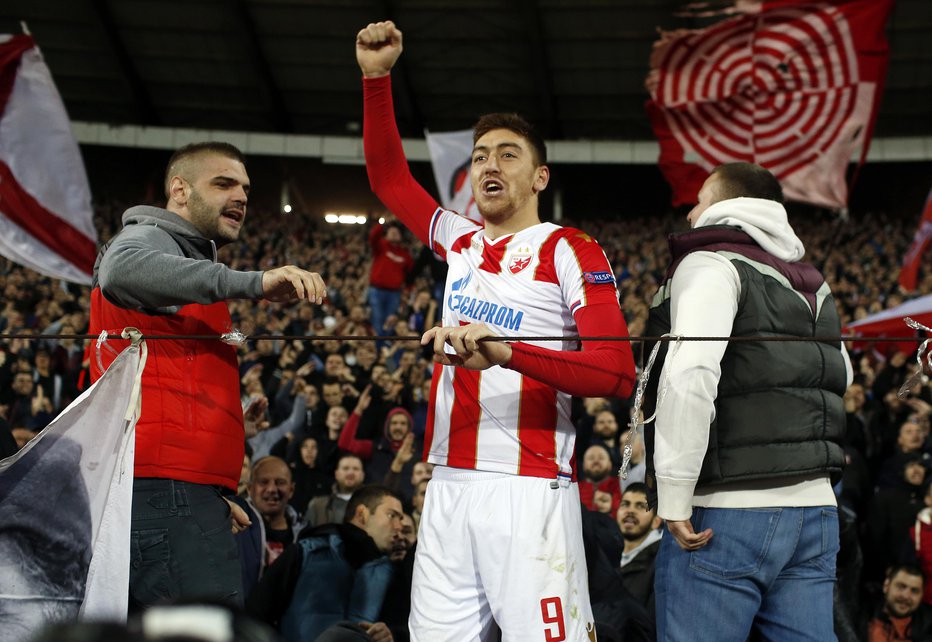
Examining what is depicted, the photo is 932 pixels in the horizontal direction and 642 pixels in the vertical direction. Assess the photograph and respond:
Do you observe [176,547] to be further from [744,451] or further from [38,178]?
[38,178]

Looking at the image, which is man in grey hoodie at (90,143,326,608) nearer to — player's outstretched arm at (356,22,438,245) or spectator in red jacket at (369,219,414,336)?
player's outstretched arm at (356,22,438,245)

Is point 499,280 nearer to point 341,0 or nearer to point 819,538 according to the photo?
point 819,538

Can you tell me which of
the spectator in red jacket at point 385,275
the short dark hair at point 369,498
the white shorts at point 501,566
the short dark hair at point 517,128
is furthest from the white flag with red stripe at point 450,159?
the white shorts at point 501,566

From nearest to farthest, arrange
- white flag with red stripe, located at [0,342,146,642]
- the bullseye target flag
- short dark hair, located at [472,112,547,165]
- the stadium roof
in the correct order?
white flag with red stripe, located at [0,342,146,642], short dark hair, located at [472,112,547,165], the bullseye target flag, the stadium roof

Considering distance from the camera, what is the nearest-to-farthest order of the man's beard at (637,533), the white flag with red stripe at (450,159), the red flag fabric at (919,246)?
the man's beard at (637,533)
the red flag fabric at (919,246)
the white flag with red stripe at (450,159)

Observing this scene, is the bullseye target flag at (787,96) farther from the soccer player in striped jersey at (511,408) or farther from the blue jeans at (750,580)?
the blue jeans at (750,580)

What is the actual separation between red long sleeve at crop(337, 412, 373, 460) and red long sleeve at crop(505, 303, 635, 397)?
4.85 metres

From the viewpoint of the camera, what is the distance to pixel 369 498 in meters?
5.14

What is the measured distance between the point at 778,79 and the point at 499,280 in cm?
784

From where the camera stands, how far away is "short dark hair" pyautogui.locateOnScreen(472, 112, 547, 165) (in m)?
3.33

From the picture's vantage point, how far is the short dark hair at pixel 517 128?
3.33m

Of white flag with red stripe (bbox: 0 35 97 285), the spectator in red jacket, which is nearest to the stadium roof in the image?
the spectator in red jacket

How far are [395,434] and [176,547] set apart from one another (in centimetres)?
515

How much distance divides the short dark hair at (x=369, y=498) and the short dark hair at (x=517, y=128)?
2.33 metres
